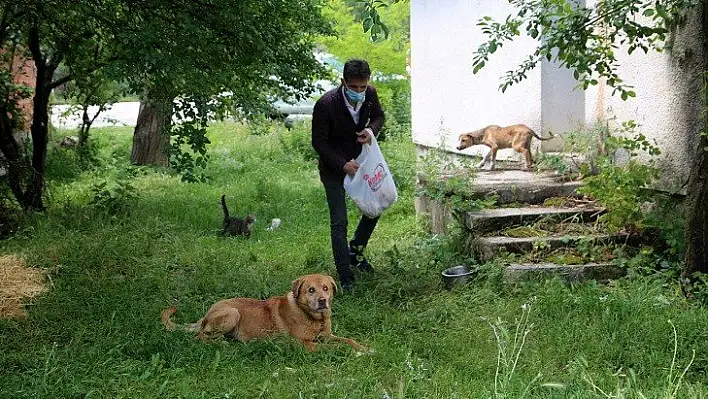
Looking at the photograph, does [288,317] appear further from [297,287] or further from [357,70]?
[357,70]

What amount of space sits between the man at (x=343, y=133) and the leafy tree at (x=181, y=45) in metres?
1.18

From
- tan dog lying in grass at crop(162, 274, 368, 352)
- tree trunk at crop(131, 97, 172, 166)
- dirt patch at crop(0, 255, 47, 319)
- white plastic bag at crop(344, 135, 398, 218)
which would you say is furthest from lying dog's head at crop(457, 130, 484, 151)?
tree trunk at crop(131, 97, 172, 166)

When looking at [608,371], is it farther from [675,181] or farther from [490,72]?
[490,72]

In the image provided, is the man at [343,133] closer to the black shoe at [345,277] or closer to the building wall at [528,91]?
the black shoe at [345,277]

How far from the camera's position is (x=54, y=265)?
890 centimetres

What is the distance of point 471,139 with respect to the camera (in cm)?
1120

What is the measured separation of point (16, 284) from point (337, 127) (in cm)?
327

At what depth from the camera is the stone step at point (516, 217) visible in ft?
28.6

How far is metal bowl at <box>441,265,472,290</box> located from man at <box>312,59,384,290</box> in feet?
2.80

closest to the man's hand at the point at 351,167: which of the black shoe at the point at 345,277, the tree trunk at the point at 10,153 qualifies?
the black shoe at the point at 345,277

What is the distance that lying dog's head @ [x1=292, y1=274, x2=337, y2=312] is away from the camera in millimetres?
6434

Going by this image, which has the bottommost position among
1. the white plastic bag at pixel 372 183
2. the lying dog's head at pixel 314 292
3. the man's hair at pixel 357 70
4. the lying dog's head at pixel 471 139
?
the lying dog's head at pixel 314 292

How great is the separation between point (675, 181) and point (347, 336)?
3530mm

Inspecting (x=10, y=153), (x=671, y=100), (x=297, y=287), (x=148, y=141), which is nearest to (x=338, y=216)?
(x=297, y=287)
